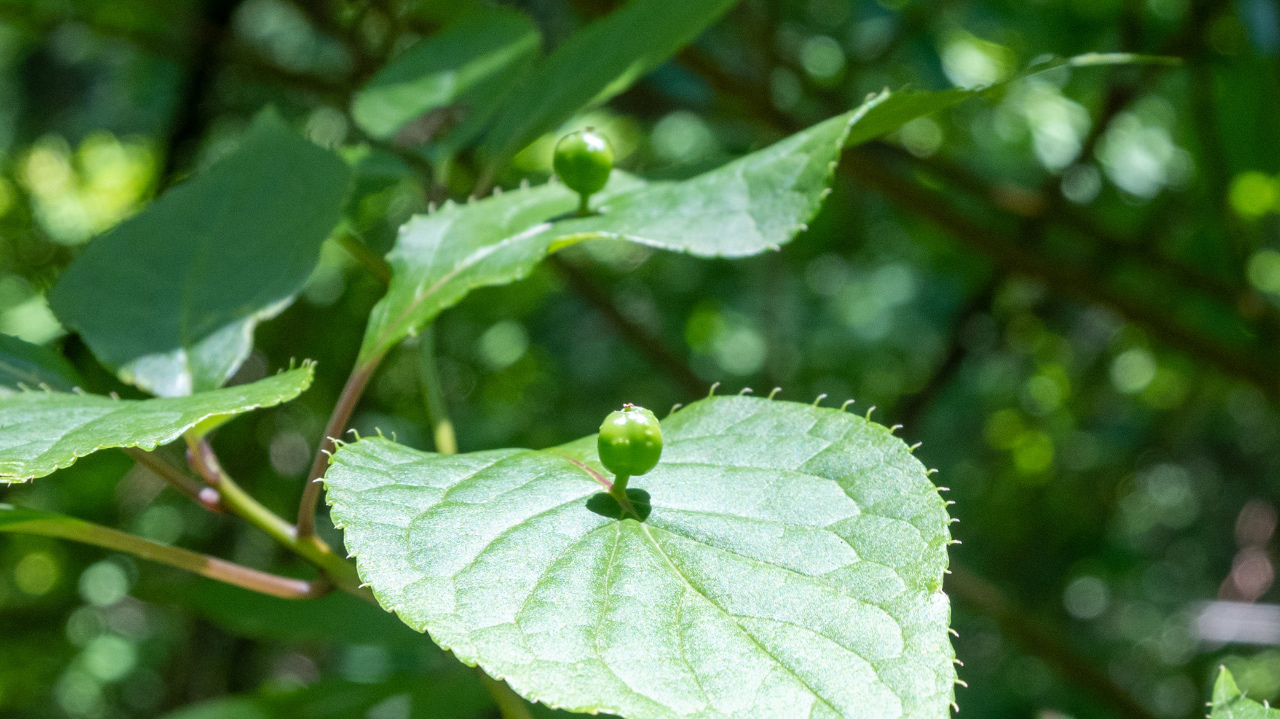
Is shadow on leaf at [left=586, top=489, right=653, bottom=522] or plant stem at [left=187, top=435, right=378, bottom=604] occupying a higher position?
shadow on leaf at [left=586, top=489, right=653, bottom=522]

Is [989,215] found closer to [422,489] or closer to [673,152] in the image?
[673,152]

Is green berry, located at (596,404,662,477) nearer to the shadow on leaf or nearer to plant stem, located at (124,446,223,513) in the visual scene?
the shadow on leaf

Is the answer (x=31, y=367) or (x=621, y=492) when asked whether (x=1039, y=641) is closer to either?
(x=621, y=492)

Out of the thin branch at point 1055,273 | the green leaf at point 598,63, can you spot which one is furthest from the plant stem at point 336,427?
the thin branch at point 1055,273

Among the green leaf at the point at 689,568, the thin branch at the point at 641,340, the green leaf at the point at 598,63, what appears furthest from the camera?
the thin branch at the point at 641,340

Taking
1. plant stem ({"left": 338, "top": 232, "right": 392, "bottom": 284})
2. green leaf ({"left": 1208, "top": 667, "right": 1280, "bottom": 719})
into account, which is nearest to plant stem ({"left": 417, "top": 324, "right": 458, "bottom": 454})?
plant stem ({"left": 338, "top": 232, "right": 392, "bottom": 284})

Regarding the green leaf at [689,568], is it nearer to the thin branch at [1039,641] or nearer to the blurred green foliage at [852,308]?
the blurred green foliage at [852,308]
